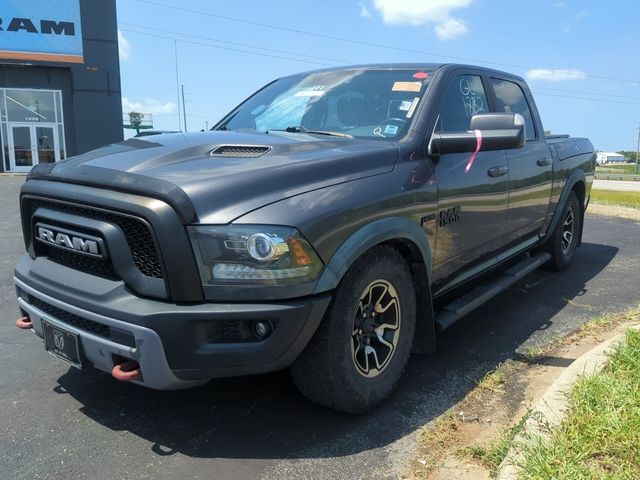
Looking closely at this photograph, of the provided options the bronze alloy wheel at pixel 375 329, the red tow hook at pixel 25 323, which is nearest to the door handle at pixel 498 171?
the bronze alloy wheel at pixel 375 329

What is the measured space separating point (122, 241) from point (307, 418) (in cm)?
133

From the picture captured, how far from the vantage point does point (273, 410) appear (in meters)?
2.98

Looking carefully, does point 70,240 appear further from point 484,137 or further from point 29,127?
point 29,127

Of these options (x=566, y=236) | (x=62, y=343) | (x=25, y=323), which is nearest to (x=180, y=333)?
(x=62, y=343)

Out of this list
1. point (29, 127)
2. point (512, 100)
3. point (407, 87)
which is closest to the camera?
point (407, 87)

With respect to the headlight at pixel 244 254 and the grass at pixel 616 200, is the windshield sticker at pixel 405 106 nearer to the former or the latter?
the headlight at pixel 244 254

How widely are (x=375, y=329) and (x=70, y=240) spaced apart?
1572mm

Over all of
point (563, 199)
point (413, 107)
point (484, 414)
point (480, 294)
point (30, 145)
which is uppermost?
point (30, 145)

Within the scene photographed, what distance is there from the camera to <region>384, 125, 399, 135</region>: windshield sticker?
3305mm

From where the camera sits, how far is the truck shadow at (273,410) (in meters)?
2.67

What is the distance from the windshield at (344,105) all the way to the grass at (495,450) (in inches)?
66.9

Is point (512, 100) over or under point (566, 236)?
over

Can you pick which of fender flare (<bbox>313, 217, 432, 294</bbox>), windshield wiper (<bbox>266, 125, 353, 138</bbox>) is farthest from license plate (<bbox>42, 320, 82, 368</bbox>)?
windshield wiper (<bbox>266, 125, 353, 138</bbox>)

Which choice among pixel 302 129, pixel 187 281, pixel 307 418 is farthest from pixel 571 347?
pixel 187 281
